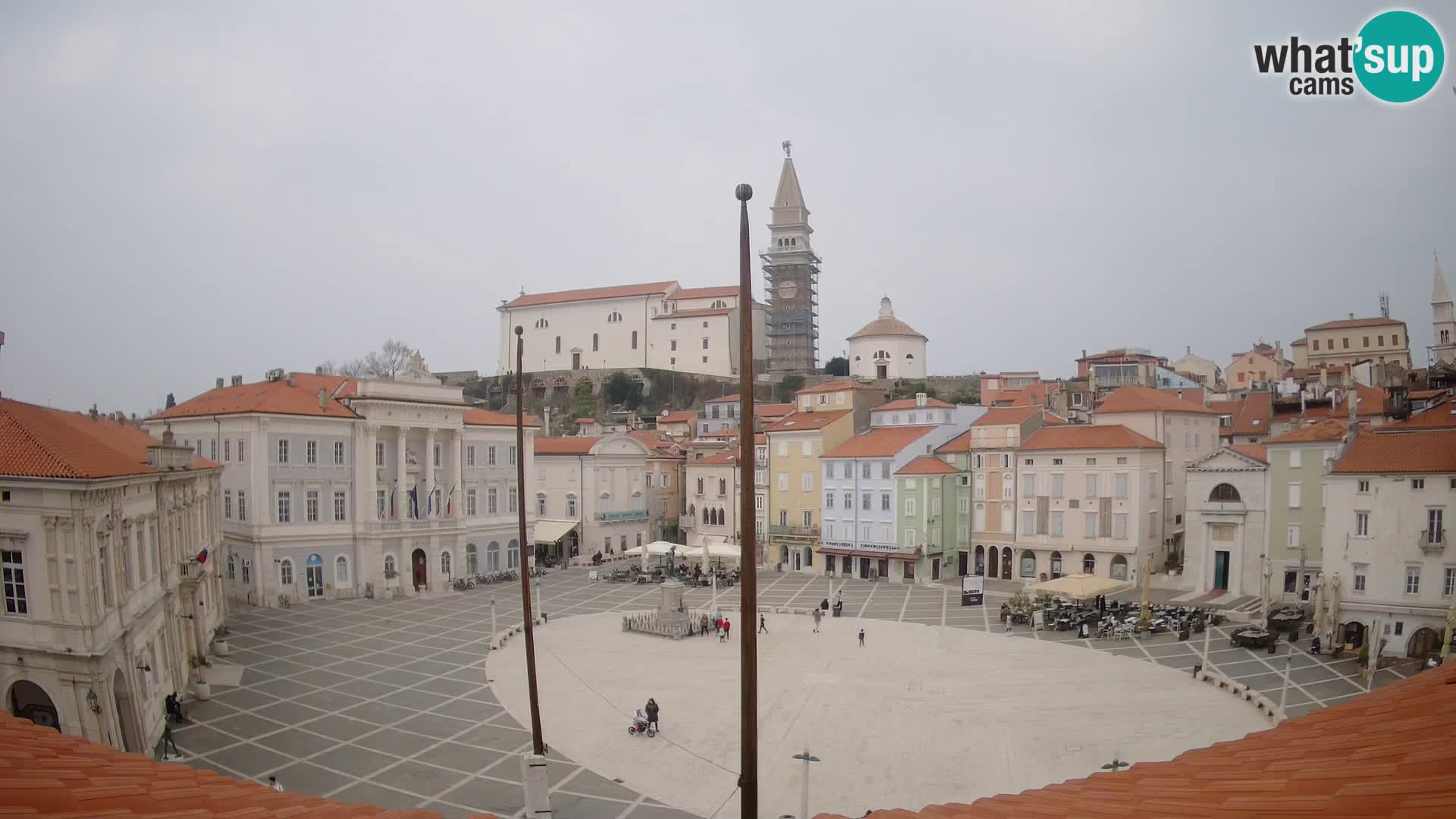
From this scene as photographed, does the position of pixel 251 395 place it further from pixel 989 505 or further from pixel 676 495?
pixel 989 505

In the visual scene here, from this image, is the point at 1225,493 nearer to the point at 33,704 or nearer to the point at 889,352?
the point at 33,704

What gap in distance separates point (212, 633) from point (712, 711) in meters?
21.0

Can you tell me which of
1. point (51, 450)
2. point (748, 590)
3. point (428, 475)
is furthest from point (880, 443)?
point (748, 590)

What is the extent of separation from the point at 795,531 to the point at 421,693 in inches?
1414

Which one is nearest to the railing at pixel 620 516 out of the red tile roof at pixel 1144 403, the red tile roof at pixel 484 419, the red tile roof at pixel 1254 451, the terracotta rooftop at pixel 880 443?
the red tile roof at pixel 484 419

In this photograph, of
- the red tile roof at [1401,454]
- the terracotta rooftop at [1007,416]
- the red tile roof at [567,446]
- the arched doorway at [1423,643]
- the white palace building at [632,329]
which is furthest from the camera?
the white palace building at [632,329]

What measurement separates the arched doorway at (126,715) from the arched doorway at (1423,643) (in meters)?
39.7

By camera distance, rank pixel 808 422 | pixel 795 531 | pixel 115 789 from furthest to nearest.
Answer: pixel 808 422 → pixel 795 531 → pixel 115 789

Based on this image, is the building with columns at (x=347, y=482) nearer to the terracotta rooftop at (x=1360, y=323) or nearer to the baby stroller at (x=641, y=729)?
the baby stroller at (x=641, y=729)

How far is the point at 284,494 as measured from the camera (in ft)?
151

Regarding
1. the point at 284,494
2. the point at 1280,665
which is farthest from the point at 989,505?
the point at 284,494

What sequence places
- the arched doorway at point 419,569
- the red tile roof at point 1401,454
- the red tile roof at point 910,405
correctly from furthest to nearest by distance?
the red tile roof at point 910,405 < the arched doorway at point 419,569 < the red tile roof at point 1401,454

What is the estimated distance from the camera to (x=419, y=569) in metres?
51.8

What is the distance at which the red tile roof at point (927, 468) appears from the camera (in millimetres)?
55562
